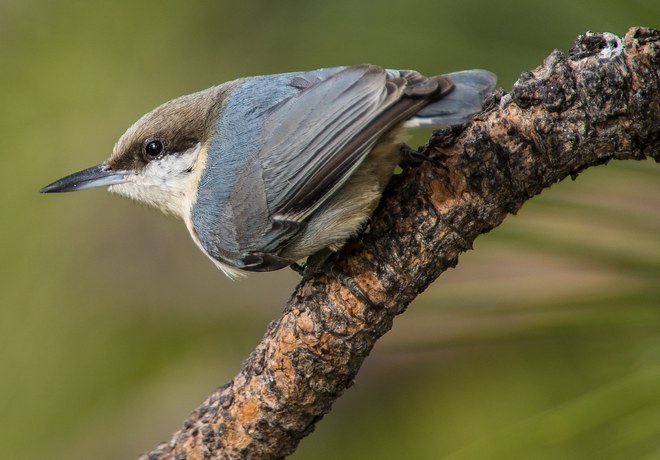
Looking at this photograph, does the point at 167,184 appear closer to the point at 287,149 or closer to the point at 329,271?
the point at 287,149

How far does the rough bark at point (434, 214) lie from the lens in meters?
1.38

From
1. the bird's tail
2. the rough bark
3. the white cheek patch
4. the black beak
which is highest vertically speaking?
the black beak

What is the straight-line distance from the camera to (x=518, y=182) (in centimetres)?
145

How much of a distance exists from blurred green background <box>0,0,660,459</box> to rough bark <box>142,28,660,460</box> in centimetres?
11

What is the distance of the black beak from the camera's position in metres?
2.25

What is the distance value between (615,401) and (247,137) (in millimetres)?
1144

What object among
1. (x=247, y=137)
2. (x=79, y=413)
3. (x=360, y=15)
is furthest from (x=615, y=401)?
(x=79, y=413)

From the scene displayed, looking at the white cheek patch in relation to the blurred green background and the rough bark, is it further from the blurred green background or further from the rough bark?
the rough bark

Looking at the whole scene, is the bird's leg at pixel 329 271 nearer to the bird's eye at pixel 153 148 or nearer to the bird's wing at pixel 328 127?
the bird's wing at pixel 328 127

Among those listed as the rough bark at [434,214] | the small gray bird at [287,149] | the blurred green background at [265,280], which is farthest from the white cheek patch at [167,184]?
the rough bark at [434,214]

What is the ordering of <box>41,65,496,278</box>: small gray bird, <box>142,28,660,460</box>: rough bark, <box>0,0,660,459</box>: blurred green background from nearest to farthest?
<box>142,28,660,460</box>: rough bark
<box>0,0,660,459</box>: blurred green background
<box>41,65,496,278</box>: small gray bird

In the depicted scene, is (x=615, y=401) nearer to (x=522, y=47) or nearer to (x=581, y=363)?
(x=522, y=47)

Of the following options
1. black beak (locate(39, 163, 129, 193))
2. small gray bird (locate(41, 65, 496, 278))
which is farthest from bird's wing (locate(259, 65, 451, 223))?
black beak (locate(39, 163, 129, 193))

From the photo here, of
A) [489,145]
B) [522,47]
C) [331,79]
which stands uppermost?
[331,79]
